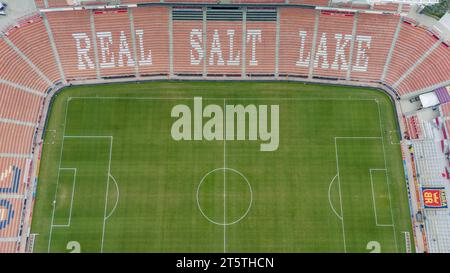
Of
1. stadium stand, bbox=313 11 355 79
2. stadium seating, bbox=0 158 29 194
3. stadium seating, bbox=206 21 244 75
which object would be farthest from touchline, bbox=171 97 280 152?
stadium seating, bbox=0 158 29 194

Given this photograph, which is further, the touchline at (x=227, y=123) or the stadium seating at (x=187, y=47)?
the stadium seating at (x=187, y=47)

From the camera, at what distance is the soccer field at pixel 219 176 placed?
37.0 metres

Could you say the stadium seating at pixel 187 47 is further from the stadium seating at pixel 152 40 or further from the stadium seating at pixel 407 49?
the stadium seating at pixel 407 49

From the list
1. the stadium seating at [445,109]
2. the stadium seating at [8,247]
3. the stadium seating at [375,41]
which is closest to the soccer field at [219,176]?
the stadium seating at [375,41]

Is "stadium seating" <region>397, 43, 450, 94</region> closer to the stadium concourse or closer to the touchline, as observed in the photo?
the stadium concourse

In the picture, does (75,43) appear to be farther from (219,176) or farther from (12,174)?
(219,176)

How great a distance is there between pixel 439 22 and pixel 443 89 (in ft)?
25.5

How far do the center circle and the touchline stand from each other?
4.20 metres

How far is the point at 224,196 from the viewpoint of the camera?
38094mm

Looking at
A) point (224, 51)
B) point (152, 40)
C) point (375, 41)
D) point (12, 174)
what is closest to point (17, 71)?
point (12, 174)

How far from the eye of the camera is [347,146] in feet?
131

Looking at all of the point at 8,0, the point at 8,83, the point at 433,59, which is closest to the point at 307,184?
the point at 433,59

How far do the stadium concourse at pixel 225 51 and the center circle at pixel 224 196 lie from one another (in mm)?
11850

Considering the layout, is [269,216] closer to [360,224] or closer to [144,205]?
[360,224]
